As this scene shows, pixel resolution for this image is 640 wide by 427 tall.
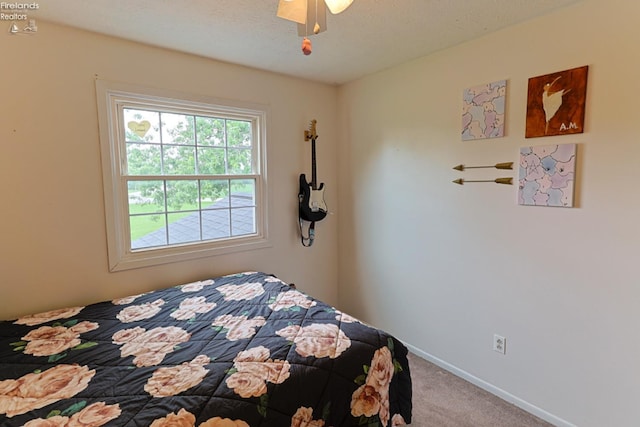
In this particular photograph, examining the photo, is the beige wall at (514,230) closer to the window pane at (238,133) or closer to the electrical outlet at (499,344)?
the electrical outlet at (499,344)

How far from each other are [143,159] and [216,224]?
699 millimetres

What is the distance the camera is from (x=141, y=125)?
2.20 m

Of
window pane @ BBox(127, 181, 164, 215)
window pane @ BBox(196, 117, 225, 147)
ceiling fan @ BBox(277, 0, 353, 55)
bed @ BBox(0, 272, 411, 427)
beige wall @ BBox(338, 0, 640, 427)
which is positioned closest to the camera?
bed @ BBox(0, 272, 411, 427)

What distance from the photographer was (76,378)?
1251mm

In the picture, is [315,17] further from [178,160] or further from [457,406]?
[457,406]

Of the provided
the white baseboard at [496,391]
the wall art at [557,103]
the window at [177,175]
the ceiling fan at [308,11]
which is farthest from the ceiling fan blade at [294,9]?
the white baseboard at [496,391]

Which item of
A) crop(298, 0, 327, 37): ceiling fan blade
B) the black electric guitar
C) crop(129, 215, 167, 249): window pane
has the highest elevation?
crop(298, 0, 327, 37): ceiling fan blade

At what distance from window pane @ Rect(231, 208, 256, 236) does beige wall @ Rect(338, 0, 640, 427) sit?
3.29ft

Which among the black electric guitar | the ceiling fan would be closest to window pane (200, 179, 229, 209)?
the black electric guitar

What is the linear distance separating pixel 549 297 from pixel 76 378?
234 centimetres

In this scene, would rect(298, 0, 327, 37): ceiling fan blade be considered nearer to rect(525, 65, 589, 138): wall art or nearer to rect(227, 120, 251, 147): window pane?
rect(525, 65, 589, 138): wall art

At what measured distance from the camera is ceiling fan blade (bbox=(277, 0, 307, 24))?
1249mm

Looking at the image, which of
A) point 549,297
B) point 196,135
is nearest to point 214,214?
point 196,135

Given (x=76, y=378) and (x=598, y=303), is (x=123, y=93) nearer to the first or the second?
(x=76, y=378)
